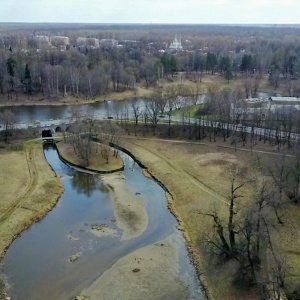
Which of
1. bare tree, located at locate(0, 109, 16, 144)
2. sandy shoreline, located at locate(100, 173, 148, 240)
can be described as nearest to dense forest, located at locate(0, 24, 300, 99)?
bare tree, located at locate(0, 109, 16, 144)

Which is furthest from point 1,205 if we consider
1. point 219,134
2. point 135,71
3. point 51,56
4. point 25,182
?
point 51,56

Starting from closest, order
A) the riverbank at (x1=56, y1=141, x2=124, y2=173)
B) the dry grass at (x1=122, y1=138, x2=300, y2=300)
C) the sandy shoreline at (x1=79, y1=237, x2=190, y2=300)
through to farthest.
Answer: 1. the sandy shoreline at (x1=79, y1=237, x2=190, y2=300)
2. the dry grass at (x1=122, y1=138, x2=300, y2=300)
3. the riverbank at (x1=56, y1=141, x2=124, y2=173)

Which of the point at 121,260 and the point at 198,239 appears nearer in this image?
the point at 121,260

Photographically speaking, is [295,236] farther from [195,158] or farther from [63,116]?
[63,116]

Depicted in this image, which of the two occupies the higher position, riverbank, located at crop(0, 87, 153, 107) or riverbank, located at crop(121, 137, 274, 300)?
riverbank, located at crop(0, 87, 153, 107)

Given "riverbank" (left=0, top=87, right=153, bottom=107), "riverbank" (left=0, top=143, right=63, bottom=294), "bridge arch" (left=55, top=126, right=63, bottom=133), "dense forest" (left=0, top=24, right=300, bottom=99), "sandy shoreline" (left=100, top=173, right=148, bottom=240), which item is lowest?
"sandy shoreline" (left=100, top=173, right=148, bottom=240)

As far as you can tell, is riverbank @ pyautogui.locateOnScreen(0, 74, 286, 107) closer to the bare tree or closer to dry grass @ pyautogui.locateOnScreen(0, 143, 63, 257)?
the bare tree
